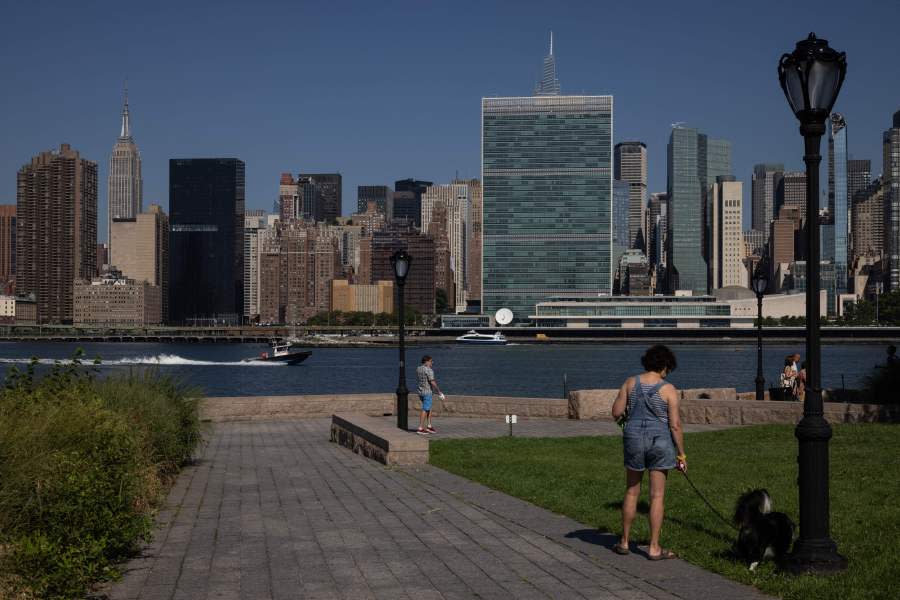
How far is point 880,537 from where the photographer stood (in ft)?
32.6

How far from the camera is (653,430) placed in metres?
9.30

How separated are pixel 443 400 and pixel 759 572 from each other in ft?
62.5

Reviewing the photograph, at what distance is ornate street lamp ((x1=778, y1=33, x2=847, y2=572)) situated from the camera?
873cm

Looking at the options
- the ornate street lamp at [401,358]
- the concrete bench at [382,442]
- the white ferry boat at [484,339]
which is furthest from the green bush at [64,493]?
the white ferry boat at [484,339]

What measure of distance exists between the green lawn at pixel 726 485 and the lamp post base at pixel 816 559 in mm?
130

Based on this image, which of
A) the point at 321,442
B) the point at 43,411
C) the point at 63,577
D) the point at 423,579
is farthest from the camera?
the point at 321,442

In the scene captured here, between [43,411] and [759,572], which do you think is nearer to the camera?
[759,572]

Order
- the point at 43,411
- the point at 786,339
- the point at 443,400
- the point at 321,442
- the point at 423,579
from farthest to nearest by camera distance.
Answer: the point at 786,339
the point at 443,400
the point at 321,442
the point at 43,411
the point at 423,579

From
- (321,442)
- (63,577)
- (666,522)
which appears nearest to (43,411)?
(63,577)

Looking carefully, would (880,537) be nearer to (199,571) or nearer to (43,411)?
(199,571)

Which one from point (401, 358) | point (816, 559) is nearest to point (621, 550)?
point (816, 559)

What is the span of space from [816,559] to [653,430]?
1664mm

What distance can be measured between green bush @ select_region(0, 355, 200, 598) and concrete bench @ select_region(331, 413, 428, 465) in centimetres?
460

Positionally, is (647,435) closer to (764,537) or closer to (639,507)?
(764,537)
